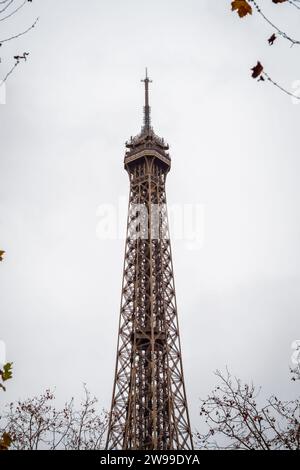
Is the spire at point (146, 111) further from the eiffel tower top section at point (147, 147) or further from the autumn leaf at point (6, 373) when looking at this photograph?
the autumn leaf at point (6, 373)

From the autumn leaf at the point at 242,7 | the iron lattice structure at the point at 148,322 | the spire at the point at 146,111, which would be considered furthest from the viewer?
the spire at the point at 146,111

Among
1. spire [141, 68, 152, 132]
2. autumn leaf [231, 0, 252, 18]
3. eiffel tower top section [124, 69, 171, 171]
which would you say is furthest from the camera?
spire [141, 68, 152, 132]

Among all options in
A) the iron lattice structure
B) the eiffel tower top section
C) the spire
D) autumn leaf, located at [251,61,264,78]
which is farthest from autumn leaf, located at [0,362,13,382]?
the spire

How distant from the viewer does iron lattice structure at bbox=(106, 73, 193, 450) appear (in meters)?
31.3

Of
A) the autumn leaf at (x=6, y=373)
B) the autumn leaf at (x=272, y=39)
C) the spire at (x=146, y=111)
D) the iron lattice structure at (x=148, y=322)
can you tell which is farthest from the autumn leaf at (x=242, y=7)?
the spire at (x=146, y=111)

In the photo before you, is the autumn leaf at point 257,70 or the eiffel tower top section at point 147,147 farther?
the eiffel tower top section at point 147,147

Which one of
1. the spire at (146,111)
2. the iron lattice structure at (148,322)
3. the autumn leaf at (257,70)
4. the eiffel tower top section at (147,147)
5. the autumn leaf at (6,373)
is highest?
the spire at (146,111)

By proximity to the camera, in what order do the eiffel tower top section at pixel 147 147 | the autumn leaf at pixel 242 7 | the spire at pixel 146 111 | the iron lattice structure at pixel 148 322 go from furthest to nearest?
the spire at pixel 146 111
the eiffel tower top section at pixel 147 147
the iron lattice structure at pixel 148 322
the autumn leaf at pixel 242 7

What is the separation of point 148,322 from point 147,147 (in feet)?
53.7

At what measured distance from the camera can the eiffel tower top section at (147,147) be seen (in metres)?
41.9

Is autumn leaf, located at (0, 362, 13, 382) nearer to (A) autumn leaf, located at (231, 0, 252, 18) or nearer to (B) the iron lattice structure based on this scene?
(A) autumn leaf, located at (231, 0, 252, 18)
